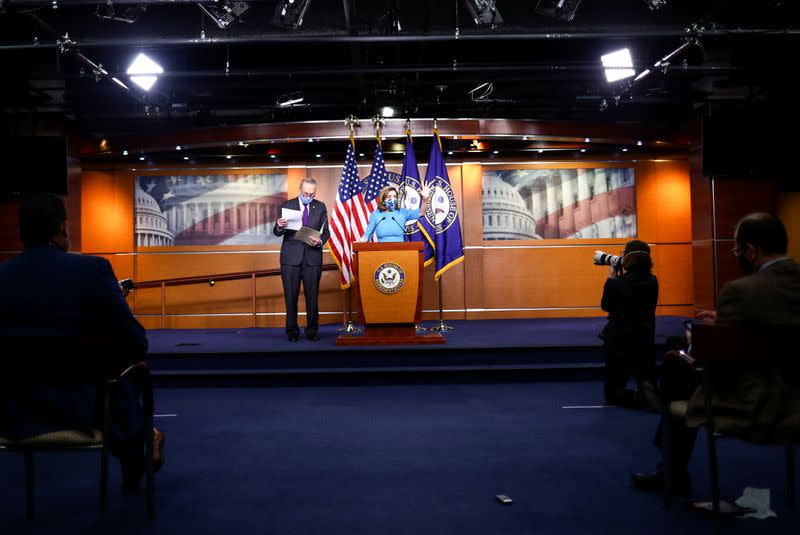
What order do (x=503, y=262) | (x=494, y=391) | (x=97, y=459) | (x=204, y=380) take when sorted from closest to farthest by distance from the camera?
(x=97, y=459) < (x=494, y=391) < (x=204, y=380) < (x=503, y=262)

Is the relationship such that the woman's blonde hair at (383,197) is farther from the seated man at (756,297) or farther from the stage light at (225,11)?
the seated man at (756,297)

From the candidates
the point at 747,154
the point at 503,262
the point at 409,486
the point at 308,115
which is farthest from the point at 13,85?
the point at 747,154

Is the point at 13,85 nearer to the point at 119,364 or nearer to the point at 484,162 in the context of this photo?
the point at 484,162

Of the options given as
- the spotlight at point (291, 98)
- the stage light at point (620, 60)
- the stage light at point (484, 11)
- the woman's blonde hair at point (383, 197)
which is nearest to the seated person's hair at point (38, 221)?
the woman's blonde hair at point (383, 197)

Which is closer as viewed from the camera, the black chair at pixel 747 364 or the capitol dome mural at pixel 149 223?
the black chair at pixel 747 364

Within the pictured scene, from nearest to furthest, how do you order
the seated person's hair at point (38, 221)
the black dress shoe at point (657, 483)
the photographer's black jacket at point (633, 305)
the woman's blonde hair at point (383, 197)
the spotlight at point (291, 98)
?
the seated person's hair at point (38, 221)
the black dress shoe at point (657, 483)
the photographer's black jacket at point (633, 305)
the woman's blonde hair at point (383, 197)
the spotlight at point (291, 98)

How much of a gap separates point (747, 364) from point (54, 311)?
2688mm

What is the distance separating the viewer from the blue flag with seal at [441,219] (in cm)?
776

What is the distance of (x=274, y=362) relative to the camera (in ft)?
21.4

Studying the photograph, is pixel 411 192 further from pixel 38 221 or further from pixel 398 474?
pixel 38 221

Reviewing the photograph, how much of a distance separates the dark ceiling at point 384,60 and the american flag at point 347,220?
Answer: 1.29 meters

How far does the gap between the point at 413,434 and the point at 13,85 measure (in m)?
7.44

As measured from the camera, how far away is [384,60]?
9.03 m

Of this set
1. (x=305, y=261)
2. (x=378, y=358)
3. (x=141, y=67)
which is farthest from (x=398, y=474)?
(x=141, y=67)
